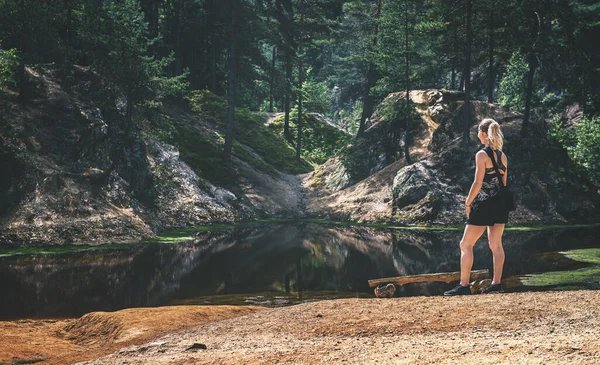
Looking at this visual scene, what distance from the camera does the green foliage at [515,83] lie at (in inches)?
1672

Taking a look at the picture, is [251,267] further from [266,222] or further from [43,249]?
[266,222]

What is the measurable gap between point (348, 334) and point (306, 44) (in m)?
52.8

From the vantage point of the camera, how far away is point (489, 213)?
9.81 metres

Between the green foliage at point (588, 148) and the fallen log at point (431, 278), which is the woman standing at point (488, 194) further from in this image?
the green foliage at point (588, 148)

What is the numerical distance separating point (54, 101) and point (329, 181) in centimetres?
2226

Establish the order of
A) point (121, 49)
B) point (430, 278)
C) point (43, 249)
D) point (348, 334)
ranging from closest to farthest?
1. point (348, 334)
2. point (430, 278)
3. point (43, 249)
4. point (121, 49)

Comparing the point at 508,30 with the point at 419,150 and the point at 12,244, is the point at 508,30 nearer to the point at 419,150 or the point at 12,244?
the point at 419,150

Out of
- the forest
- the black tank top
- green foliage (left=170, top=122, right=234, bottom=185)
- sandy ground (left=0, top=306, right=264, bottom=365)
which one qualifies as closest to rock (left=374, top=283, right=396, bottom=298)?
sandy ground (left=0, top=306, right=264, bottom=365)

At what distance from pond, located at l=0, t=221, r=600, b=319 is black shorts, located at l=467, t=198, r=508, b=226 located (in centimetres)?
313

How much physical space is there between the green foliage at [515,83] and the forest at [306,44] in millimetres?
99

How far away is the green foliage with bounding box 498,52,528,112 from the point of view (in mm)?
42469

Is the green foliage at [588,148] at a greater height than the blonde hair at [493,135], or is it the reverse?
the green foliage at [588,148]

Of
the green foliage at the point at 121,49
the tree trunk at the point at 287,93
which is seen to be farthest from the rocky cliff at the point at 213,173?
the tree trunk at the point at 287,93

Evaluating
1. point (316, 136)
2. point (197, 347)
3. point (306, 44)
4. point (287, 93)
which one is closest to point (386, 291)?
point (197, 347)
